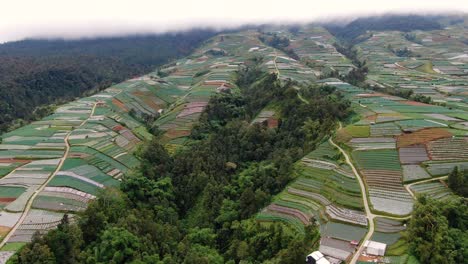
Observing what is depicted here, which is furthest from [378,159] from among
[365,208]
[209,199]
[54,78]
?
[54,78]

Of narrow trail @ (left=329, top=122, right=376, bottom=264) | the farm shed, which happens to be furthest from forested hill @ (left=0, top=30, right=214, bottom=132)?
the farm shed

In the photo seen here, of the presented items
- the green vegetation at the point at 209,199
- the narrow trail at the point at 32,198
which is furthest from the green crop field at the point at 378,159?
the narrow trail at the point at 32,198

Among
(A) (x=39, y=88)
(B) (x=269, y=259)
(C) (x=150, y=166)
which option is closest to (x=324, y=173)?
(B) (x=269, y=259)

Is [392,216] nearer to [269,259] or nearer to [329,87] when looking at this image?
[269,259]

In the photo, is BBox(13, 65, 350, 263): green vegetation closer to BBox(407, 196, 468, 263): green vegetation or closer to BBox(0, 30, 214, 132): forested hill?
BBox(407, 196, 468, 263): green vegetation

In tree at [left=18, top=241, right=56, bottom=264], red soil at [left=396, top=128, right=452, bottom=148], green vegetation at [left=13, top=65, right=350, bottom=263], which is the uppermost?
red soil at [left=396, top=128, right=452, bottom=148]

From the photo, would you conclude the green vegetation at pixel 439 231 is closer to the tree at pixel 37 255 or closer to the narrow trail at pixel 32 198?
the tree at pixel 37 255
